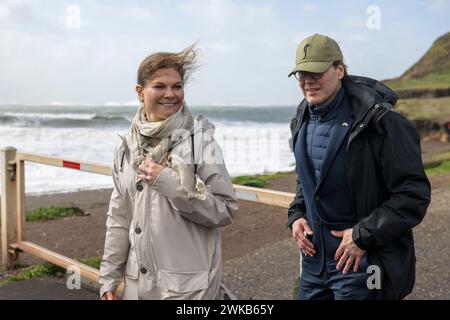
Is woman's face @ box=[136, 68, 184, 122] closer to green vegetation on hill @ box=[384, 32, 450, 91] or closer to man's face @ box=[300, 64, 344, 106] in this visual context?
man's face @ box=[300, 64, 344, 106]

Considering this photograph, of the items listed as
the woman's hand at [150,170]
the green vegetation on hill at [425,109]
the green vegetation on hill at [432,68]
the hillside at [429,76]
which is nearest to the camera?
the woman's hand at [150,170]

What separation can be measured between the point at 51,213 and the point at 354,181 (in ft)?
27.7

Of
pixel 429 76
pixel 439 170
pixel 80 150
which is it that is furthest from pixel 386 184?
pixel 429 76

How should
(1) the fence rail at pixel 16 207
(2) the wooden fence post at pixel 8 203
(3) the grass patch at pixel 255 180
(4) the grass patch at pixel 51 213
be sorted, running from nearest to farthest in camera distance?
1. (1) the fence rail at pixel 16 207
2. (2) the wooden fence post at pixel 8 203
3. (4) the grass patch at pixel 51 213
4. (3) the grass patch at pixel 255 180

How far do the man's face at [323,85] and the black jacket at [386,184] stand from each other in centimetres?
9

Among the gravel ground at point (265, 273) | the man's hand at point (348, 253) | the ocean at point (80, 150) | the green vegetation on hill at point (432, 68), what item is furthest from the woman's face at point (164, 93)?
the green vegetation on hill at point (432, 68)

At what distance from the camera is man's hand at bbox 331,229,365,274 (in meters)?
2.46

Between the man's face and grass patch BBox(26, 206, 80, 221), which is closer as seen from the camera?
the man's face

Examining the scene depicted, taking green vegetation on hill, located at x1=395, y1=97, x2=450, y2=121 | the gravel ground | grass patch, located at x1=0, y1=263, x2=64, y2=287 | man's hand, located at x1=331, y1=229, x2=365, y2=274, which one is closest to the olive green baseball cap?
man's hand, located at x1=331, y1=229, x2=365, y2=274

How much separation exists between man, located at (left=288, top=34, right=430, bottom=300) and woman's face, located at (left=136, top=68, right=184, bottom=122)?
0.54 m

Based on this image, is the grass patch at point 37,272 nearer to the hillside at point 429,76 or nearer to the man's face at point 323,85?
the man's face at point 323,85

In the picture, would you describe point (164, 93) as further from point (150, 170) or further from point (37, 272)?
point (37, 272)

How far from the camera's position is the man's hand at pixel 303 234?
106 inches
